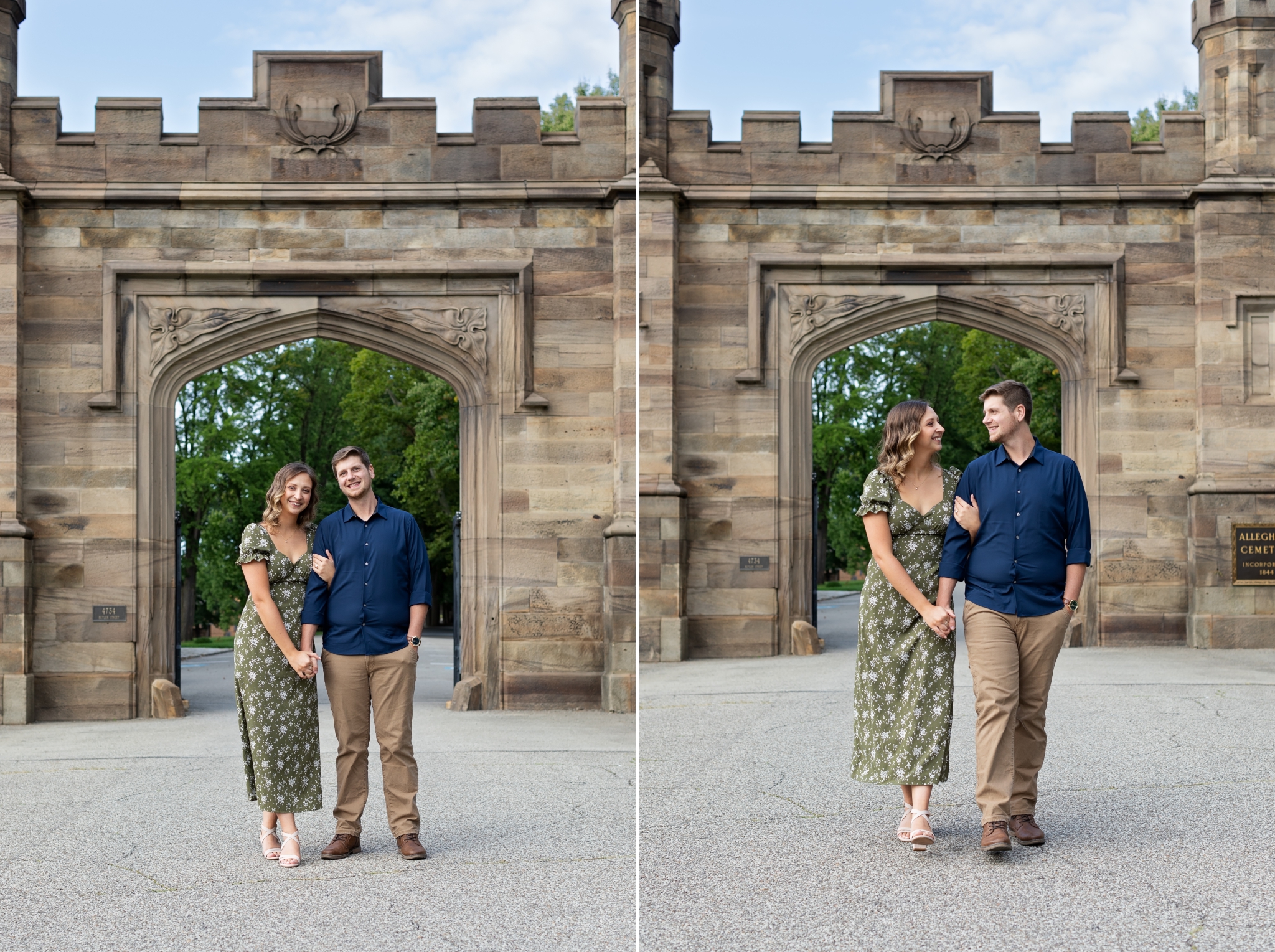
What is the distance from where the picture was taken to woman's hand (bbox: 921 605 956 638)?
4.92 metres

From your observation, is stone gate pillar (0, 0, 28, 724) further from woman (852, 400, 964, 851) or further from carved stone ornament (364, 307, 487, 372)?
woman (852, 400, 964, 851)

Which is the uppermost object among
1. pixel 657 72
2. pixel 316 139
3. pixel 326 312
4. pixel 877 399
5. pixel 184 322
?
pixel 657 72

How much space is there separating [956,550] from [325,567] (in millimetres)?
2611

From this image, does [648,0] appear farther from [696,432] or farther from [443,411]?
[443,411]

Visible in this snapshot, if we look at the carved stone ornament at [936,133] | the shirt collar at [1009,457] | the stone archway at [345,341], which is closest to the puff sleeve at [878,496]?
the shirt collar at [1009,457]

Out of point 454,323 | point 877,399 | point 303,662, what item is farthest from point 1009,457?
point 877,399

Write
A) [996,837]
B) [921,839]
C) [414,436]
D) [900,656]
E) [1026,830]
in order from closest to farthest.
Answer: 1. [996,837]
2. [921,839]
3. [1026,830]
4. [900,656]
5. [414,436]

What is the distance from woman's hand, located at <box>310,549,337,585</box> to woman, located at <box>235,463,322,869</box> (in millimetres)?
88

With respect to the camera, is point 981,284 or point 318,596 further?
point 981,284

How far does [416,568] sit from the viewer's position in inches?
212

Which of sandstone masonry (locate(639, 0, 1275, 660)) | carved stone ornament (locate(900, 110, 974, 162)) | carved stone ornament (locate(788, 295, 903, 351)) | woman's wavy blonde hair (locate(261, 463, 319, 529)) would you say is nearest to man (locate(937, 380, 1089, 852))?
woman's wavy blonde hair (locate(261, 463, 319, 529))

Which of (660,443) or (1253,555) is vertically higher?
(660,443)

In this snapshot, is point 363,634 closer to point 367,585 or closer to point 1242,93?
point 367,585

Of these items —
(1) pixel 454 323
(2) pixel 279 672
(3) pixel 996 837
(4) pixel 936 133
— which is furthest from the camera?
(4) pixel 936 133
